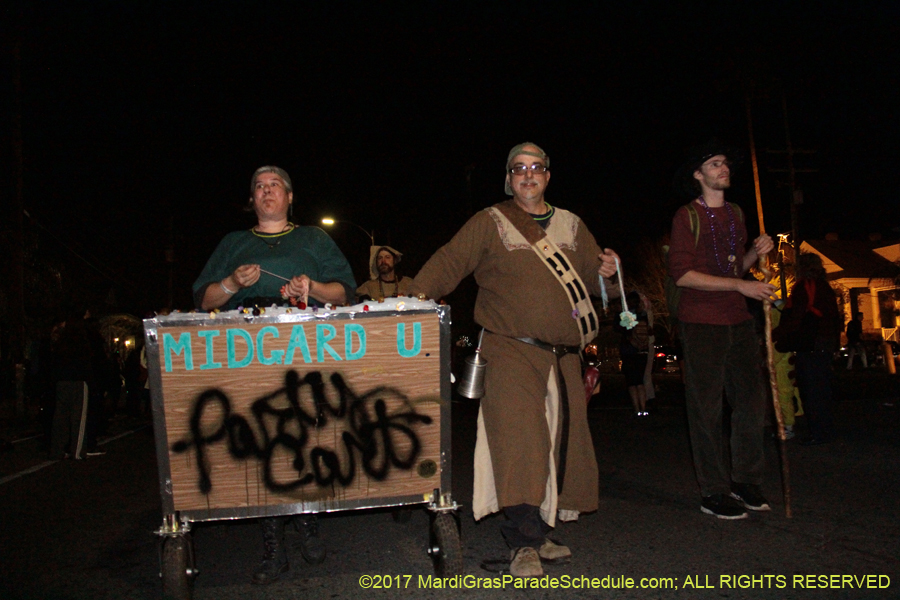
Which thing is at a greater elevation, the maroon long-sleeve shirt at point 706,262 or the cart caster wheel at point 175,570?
the maroon long-sleeve shirt at point 706,262

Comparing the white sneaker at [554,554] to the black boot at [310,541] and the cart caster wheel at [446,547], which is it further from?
the black boot at [310,541]

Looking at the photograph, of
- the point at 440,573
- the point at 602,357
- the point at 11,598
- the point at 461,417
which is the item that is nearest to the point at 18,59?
the point at 461,417

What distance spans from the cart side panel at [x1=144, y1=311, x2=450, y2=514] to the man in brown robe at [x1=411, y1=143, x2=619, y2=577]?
15.3 inches

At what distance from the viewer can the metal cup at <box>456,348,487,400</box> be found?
406 cm

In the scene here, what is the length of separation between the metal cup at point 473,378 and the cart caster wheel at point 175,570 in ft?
4.85

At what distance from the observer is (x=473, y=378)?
4059mm

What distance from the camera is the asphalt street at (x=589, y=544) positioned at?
3.74m

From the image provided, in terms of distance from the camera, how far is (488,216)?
4309 millimetres

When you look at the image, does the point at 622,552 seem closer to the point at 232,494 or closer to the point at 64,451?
the point at 232,494

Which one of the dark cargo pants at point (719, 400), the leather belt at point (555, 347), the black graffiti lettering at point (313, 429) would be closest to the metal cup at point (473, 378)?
the leather belt at point (555, 347)

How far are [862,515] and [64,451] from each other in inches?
333

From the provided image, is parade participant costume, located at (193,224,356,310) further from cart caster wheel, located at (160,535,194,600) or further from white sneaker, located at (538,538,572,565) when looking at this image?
white sneaker, located at (538,538,572,565)

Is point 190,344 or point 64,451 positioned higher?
point 190,344

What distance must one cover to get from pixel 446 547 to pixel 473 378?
84 cm
